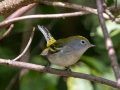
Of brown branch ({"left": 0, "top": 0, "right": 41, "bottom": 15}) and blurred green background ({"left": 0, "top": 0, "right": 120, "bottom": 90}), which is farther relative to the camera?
blurred green background ({"left": 0, "top": 0, "right": 120, "bottom": 90})

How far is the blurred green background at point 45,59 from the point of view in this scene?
1.74 metres

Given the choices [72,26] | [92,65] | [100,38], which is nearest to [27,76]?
[92,65]

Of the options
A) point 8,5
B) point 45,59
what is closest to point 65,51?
point 45,59

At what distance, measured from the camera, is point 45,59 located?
204 centimetres

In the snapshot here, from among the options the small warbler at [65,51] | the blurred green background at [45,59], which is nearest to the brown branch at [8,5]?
the small warbler at [65,51]

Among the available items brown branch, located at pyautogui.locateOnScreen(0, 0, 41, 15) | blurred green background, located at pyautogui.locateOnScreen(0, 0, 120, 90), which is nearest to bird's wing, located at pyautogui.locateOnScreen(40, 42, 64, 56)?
blurred green background, located at pyautogui.locateOnScreen(0, 0, 120, 90)

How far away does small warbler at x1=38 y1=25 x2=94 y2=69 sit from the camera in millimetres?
1631

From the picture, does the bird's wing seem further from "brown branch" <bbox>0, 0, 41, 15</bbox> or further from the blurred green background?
"brown branch" <bbox>0, 0, 41, 15</bbox>

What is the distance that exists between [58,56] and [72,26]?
0.80 metres

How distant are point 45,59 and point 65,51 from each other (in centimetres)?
34

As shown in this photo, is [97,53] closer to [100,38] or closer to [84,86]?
[100,38]

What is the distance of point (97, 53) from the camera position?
2.14 m

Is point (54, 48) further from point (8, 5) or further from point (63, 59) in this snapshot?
point (8, 5)

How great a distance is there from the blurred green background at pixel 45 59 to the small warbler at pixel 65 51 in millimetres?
65
